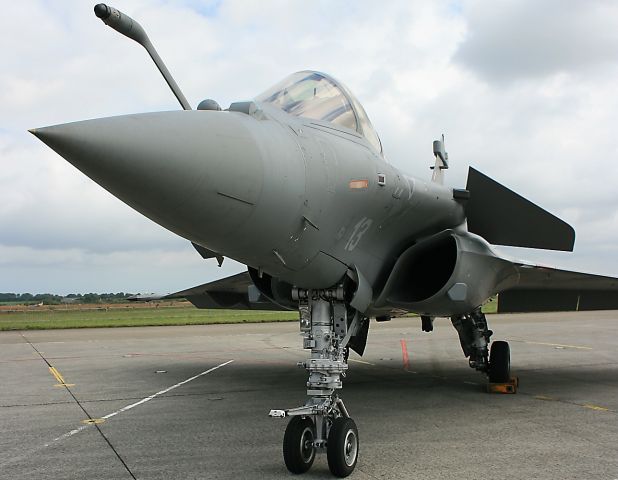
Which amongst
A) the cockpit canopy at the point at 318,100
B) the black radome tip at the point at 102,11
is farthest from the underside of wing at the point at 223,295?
the black radome tip at the point at 102,11

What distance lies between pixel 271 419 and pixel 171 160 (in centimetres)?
403

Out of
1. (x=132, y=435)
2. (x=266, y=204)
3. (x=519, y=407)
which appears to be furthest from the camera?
(x=519, y=407)

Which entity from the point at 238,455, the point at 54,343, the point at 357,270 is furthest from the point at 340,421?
the point at 54,343

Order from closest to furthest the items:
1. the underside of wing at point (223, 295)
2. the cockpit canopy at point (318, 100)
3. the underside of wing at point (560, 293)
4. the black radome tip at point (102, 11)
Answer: the black radome tip at point (102, 11) < the cockpit canopy at point (318, 100) < the underside of wing at point (560, 293) < the underside of wing at point (223, 295)

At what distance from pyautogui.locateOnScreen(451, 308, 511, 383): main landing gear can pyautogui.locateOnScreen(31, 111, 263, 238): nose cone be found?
5486mm

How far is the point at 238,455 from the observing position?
494 cm

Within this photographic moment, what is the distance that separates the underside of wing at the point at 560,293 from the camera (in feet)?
28.2

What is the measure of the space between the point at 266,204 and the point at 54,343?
16.0 meters

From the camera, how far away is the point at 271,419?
651 cm

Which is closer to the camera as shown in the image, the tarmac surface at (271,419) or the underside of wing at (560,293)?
the tarmac surface at (271,419)

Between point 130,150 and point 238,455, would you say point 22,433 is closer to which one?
point 238,455

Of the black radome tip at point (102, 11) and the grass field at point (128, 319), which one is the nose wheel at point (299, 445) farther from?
the grass field at point (128, 319)

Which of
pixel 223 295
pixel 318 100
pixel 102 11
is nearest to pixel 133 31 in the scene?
pixel 102 11

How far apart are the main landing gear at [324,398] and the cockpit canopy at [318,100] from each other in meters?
1.51
